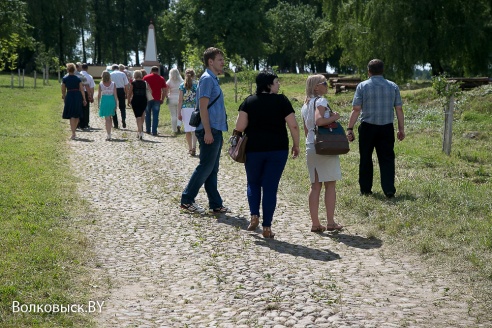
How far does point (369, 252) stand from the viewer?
8.13 metres

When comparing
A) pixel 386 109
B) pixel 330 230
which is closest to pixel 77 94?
pixel 386 109

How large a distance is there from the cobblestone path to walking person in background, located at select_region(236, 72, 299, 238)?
0.56 m

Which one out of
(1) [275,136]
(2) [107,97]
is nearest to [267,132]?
(1) [275,136]

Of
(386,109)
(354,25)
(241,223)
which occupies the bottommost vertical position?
(241,223)

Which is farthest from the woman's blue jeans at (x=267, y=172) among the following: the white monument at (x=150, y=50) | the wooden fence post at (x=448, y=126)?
the white monument at (x=150, y=50)

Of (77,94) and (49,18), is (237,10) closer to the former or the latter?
(49,18)

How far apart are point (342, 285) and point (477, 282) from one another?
3.64 ft

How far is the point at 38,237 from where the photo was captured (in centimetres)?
819

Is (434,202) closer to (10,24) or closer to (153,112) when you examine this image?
(153,112)

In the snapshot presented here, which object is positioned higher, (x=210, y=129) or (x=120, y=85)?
(x=120, y=85)

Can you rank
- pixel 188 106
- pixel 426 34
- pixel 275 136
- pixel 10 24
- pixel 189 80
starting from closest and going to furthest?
pixel 275 136 → pixel 188 106 → pixel 189 80 → pixel 426 34 → pixel 10 24

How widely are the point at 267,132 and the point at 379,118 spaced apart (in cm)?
259

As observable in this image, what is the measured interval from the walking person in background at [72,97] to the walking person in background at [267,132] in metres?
11.3

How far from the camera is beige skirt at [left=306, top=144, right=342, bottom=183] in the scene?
9164 mm
